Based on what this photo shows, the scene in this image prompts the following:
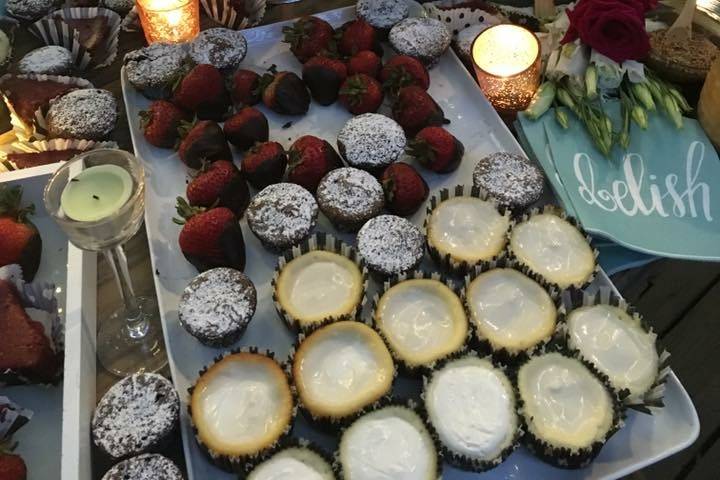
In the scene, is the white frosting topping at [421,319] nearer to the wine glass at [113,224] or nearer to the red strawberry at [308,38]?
the wine glass at [113,224]

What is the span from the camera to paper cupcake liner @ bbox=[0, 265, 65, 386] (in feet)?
4.68

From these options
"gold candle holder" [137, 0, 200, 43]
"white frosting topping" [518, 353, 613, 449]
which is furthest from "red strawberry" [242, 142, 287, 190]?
"white frosting topping" [518, 353, 613, 449]

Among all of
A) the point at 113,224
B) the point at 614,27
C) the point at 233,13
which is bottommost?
the point at 233,13

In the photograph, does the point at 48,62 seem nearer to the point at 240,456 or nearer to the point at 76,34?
the point at 76,34

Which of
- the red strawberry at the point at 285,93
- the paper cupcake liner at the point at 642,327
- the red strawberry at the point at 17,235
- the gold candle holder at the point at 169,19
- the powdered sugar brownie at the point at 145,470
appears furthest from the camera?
the gold candle holder at the point at 169,19

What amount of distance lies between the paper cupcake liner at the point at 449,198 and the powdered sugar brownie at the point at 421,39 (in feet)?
1.68

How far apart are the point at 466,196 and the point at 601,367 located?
1.76ft

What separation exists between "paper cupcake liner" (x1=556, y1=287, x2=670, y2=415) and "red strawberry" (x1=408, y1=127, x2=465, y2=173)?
0.49 metres

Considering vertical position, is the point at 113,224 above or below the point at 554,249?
above

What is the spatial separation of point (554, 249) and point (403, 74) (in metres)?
0.70

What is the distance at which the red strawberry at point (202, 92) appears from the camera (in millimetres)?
1809

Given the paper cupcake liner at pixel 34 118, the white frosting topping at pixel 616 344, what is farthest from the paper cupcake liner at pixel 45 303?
the white frosting topping at pixel 616 344

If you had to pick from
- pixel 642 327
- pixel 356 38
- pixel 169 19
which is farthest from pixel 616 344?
pixel 169 19

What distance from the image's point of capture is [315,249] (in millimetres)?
1563
